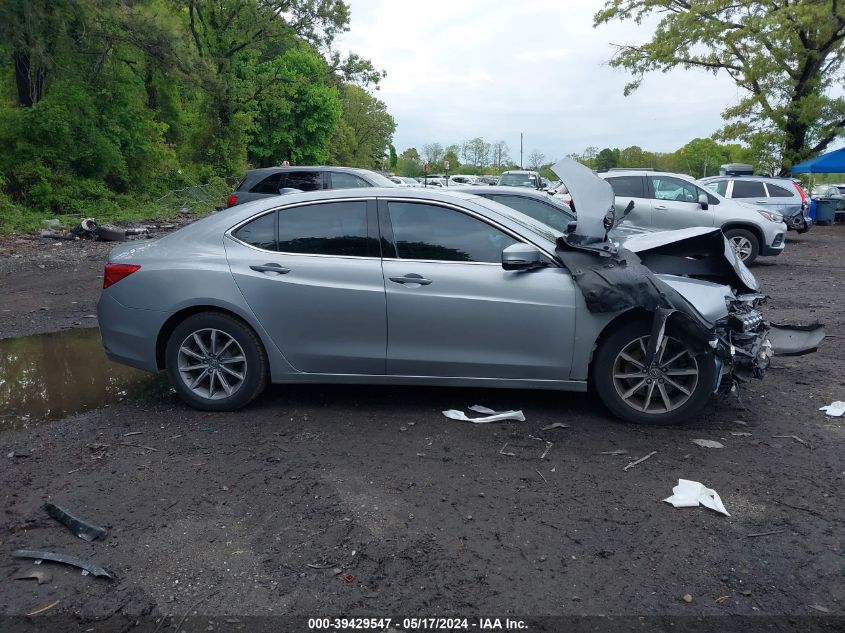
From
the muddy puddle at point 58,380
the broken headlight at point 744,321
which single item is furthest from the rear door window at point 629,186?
the muddy puddle at point 58,380

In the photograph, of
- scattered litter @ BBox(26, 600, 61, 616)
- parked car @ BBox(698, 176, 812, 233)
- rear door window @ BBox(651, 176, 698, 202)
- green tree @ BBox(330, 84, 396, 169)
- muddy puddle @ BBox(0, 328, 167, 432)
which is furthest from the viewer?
green tree @ BBox(330, 84, 396, 169)

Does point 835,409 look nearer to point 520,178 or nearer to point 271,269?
point 271,269

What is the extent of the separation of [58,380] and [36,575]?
3.45 metres

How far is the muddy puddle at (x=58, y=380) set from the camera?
5.61 metres

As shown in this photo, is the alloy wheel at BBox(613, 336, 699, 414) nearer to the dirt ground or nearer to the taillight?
the dirt ground

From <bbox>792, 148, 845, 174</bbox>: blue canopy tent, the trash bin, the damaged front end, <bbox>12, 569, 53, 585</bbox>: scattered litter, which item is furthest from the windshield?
<bbox>12, 569, 53, 585</bbox>: scattered litter

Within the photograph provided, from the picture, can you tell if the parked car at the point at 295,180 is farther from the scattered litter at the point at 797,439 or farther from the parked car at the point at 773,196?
the scattered litter at the point at 797,439

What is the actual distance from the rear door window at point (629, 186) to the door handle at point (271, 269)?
10.7 meters

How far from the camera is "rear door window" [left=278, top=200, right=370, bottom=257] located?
5.29 metres

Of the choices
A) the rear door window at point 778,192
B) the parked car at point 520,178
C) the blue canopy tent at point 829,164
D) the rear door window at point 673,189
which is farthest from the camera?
the parked car at point 520,178

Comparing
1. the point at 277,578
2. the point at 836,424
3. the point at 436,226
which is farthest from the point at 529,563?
the point at 836,424

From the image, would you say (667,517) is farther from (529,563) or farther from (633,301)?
(633,301)

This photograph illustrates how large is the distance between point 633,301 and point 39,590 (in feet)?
→ 12.3

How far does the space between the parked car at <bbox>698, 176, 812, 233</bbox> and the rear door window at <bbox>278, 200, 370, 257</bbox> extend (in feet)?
50.7
